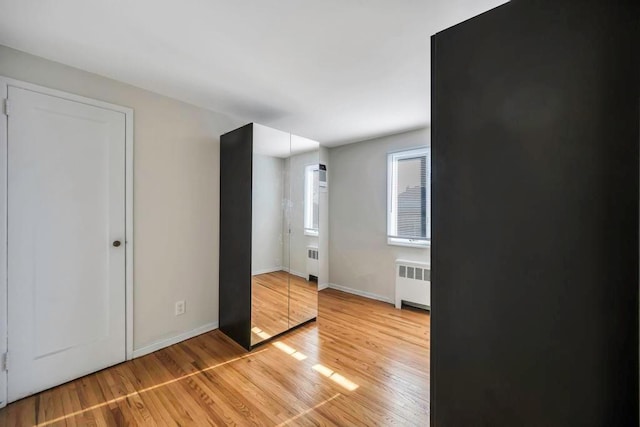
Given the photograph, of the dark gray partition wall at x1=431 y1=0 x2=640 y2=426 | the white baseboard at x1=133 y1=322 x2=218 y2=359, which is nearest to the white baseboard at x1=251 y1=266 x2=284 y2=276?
the white baseboard at x1=133 y1=322 x2=218 y2=359

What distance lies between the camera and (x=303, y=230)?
309cm

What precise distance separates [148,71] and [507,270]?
2.62 meters

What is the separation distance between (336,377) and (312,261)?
55.2 inches

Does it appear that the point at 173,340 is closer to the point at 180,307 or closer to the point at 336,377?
the point at 180,307

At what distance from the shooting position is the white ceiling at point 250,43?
1.40 m

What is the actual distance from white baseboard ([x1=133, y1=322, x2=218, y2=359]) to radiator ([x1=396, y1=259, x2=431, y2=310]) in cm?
234

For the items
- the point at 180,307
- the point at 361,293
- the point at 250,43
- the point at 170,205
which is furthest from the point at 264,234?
the point at 361,293

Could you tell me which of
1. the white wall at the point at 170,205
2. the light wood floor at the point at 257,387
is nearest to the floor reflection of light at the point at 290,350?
the light wood floor at the point at 257,387

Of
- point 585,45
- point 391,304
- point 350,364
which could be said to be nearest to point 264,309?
point 350,364

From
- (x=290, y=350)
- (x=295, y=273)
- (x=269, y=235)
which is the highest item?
(x=269, y=235)

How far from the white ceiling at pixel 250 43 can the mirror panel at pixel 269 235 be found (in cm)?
50

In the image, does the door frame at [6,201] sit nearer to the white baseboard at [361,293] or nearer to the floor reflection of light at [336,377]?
the floor reflection of light at [336,377]

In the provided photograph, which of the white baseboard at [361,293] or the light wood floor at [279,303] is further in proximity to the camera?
the white baseboard at [361,293]

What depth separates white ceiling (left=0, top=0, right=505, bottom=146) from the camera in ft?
4.59
